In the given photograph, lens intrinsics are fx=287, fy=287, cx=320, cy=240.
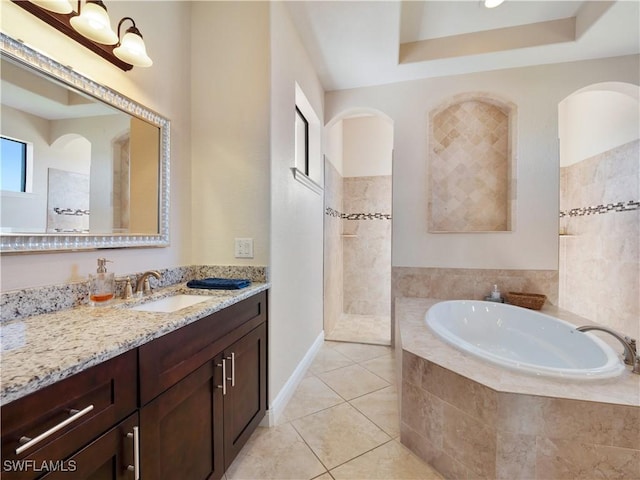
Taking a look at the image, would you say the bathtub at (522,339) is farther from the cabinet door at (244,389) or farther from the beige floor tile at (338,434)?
the cabinet door at (244,389)

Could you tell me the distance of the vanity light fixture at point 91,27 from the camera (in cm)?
100

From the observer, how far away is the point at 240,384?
57.1 inches

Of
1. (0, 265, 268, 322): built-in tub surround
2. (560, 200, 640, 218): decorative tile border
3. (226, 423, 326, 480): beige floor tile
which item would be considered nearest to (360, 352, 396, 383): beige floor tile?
(226, 423, 326, 480): beige floor tile

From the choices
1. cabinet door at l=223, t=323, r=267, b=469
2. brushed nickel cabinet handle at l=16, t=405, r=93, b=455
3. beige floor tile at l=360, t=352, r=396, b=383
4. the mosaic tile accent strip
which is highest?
the mosaic tile accent strip

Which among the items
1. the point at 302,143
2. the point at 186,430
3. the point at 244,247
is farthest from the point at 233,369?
the point at 302,143

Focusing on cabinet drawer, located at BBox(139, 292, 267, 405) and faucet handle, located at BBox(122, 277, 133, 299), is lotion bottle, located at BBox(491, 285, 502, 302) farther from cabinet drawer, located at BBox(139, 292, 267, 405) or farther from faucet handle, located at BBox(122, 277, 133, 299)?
faucet handle, located at BBox(122, 277, 133, 299)

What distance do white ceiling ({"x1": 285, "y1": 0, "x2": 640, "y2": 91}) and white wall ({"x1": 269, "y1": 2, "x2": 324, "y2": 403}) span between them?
24 centimetres

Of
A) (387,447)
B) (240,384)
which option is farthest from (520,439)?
(240,384)

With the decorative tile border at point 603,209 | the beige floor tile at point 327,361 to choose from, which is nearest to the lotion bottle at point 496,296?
the decorative tile border at point 603,209

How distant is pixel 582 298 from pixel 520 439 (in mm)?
2748

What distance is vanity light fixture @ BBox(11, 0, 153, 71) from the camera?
1.00m

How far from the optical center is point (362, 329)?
139 inches

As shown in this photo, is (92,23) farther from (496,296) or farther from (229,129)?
(496,296)

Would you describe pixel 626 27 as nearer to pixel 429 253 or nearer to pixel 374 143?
pixel 429 253
